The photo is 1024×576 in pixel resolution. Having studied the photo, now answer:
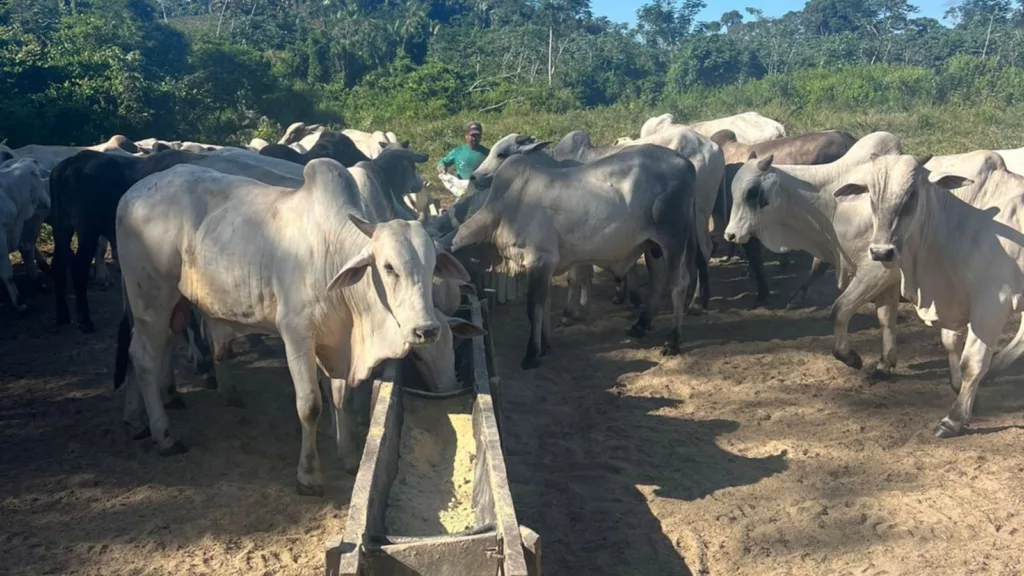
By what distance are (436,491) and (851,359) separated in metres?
3.72

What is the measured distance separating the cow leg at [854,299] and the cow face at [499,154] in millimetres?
3507

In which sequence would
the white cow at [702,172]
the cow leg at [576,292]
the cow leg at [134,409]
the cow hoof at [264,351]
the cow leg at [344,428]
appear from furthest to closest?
the white cow at [702,172], the cow leg at [576,292], the cow hoof at [264,351], the cow leg at [134,409], the cow leg at [344,428]

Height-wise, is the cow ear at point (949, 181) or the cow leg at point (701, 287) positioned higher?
the cow ear at point (949, 181)

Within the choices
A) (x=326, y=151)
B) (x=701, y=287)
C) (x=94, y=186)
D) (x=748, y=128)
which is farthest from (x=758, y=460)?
(x=748, y=128)

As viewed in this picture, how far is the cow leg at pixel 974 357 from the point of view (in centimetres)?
543

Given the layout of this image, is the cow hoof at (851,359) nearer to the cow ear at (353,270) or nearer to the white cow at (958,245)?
the white cow at (958,245)

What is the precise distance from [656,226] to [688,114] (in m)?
23.8

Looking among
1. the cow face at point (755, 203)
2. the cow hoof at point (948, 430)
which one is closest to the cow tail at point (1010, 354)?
the cow hoof at point (948, 430)

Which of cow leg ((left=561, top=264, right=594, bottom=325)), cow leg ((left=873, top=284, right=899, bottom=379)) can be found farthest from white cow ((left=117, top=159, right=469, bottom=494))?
cow leg ((left=561, top=264, right=594, bottom=325))

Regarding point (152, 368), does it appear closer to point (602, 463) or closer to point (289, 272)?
point (289, 272)

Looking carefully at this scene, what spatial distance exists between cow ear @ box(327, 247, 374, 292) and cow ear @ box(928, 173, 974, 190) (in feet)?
11.5

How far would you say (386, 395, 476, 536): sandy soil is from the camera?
4.02m

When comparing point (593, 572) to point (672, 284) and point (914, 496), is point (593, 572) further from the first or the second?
point (672, 284)

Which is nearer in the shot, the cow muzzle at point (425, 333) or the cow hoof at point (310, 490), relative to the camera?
the cow muzzle at point (425, 333)
